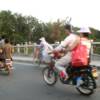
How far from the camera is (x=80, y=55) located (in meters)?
10.4

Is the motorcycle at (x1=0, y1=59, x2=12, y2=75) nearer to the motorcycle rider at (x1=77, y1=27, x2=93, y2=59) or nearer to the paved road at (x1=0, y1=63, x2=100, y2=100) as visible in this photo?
the paved road at (x1=0, y1=63, x2=100, y2=100)

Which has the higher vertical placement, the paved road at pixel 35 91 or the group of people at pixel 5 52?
the group of people at pixel 5 52

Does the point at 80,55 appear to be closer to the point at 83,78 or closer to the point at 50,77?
the point at 83,78

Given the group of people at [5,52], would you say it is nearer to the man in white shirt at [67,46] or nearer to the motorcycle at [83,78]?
the man in white shirt at [67,46]

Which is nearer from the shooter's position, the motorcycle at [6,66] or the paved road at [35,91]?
the paved road at [35,91]

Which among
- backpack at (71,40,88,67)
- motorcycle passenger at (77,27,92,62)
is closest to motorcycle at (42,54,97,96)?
backpack at (71,40,88,67)

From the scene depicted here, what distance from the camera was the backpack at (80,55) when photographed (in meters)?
10.4

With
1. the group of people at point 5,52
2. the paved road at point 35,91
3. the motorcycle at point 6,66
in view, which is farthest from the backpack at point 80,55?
the group of people at point 5,52

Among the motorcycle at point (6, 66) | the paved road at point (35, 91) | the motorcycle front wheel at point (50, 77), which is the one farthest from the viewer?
the motorcycle at point (6, 66)

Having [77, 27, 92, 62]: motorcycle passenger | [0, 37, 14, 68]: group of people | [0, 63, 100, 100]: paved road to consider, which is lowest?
[0, 63, 100, 100]: paved road

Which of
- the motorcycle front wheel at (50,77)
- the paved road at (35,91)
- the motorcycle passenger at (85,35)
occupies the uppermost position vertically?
the motorcycle passenger at (85,35)

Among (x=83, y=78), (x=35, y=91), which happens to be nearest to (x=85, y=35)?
(x=83, y=78)

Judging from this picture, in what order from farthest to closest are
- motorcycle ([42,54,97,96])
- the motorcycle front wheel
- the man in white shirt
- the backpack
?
the motorcycle front wheel, the man in white shirt, the backpack, motorcycle ([42,54,97,96])

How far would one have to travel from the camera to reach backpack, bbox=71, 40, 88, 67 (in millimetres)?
10406
